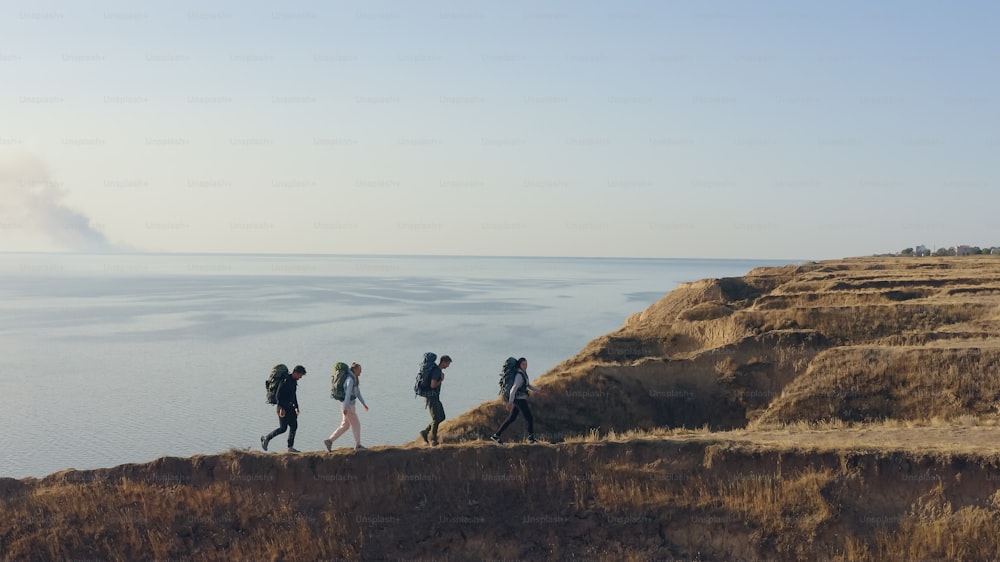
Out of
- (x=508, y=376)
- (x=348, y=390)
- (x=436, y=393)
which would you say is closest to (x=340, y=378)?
(x=348, y=390)

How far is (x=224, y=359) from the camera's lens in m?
71.2

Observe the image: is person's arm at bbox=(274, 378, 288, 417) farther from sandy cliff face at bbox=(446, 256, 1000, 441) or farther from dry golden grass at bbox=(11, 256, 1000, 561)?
sandy cliff face at bbox=(446, 256, 1000, 441)

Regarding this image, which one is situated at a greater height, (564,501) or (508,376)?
(508,376)

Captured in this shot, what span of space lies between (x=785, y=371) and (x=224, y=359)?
5590cm

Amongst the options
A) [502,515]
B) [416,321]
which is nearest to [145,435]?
[502,515]

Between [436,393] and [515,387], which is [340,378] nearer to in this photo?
[436,393]

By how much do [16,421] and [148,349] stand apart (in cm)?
3105

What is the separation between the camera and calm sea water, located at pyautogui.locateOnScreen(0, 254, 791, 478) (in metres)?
43.2

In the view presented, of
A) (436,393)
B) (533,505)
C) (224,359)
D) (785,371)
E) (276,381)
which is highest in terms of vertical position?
(276,381)

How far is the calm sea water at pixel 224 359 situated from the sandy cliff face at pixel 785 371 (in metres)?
15.7

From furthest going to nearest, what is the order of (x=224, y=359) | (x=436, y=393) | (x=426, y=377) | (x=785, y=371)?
(x=224, y=359), (x=785, y=371), (x=436, y=393), (x=426, y=377)

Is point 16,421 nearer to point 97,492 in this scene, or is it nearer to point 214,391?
point 214,391

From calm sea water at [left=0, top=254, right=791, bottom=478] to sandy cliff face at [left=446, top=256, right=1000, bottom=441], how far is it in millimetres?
15744

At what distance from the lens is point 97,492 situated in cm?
1781
